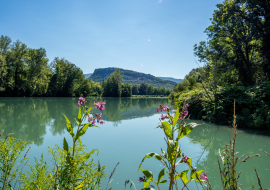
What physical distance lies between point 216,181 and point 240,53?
12.1 metres

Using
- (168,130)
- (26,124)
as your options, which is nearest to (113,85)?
(26,124)

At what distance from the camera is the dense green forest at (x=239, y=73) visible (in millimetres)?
7090

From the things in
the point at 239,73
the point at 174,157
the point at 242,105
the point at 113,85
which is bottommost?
the point at 174,157

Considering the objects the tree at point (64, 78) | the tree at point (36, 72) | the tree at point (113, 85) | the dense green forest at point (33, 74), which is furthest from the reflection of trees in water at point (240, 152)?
the tree at point (113, 85)

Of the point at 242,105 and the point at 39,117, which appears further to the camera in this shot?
the point at 39,117

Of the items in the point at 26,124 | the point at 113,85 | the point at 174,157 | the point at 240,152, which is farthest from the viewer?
the point at 113,85

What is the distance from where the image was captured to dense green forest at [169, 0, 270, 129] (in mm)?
7090

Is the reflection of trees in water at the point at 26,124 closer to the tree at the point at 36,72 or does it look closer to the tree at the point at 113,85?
the tree at the point at 36,72

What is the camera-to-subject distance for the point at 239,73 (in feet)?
37.8

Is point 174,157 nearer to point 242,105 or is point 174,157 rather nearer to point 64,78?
point 242,105

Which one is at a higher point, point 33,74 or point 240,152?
point 33,74

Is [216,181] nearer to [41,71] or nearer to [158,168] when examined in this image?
[158,168]

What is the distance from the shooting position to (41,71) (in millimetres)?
36031

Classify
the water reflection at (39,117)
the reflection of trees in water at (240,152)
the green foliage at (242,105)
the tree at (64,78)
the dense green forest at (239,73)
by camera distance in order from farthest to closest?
the tree at (64,78) → the dense green forest at (239,73) → the green foliage at (242,105) → the water reflection at (39,117) → the reflection of trees in water at (240,152)
